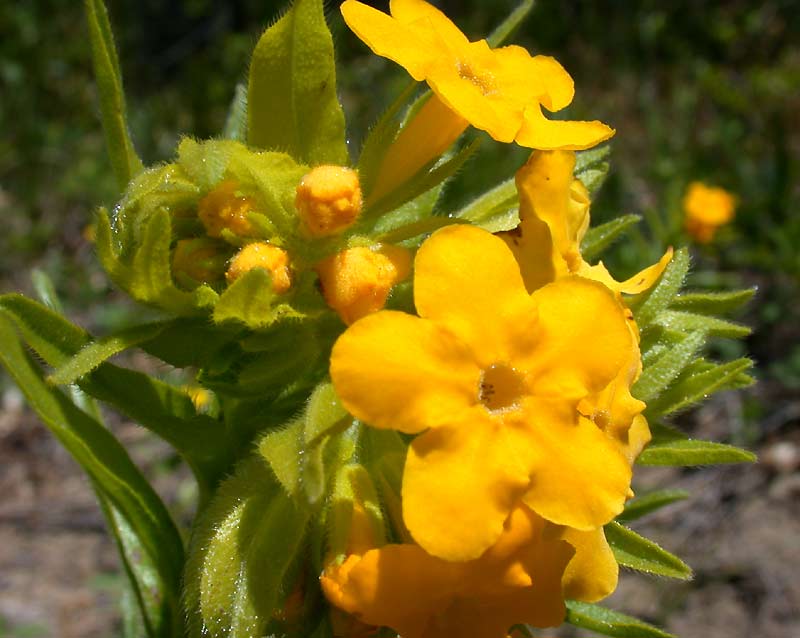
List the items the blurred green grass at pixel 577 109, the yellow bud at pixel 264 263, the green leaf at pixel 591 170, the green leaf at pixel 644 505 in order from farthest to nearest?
the blurred green grass at pixel 577 109 < the green leaf at pixel 644 505 < the green leaf at pixel 591 170 < the yellow bud at pixel 264 263

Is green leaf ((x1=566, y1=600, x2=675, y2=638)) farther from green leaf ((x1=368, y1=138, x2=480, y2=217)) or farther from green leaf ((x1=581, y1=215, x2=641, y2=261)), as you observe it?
green leaf ((x1=368, y1=138, x2=480, y2=217))

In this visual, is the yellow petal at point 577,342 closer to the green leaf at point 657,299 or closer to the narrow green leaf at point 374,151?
the green leaf at point 657,299

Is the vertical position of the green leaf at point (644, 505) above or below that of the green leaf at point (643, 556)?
below

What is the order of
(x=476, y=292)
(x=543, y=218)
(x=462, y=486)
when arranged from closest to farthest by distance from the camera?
(x=462, y=486), (x=476, y=292), (x=543, y=218)

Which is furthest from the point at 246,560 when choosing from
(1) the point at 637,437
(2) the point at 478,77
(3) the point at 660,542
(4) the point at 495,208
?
(3) the point at 660,542

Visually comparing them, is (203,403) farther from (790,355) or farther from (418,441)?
(790,355)

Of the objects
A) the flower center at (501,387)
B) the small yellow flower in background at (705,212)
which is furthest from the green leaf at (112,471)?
the small yellow flower in background at (705,212)

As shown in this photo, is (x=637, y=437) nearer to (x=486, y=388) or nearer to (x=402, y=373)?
(x=486, y=388)
